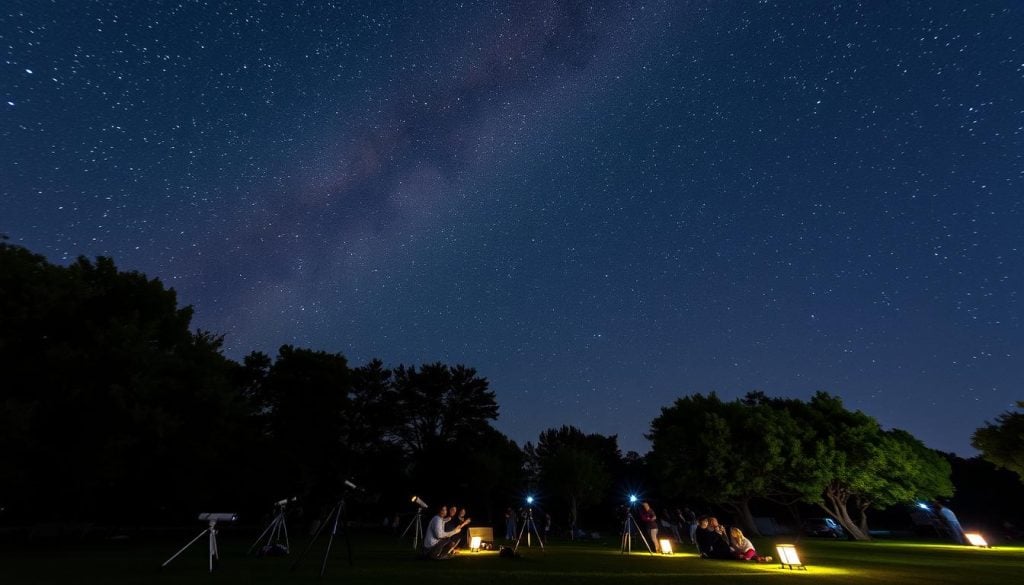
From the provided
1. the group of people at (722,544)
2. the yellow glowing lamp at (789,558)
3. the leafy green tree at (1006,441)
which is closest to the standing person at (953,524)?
the leafy green tree at (1006,441)

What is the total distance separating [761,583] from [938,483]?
2013 inches

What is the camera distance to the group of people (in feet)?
63.0

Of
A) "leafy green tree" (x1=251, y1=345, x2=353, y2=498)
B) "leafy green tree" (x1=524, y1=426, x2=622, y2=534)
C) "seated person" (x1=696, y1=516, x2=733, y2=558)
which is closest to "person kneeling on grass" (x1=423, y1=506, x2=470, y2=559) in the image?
"seated person" (x1=696, y1=516, x2=733, y2=558)

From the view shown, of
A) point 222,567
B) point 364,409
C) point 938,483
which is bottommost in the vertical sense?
point 222,567

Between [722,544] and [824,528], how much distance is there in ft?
156

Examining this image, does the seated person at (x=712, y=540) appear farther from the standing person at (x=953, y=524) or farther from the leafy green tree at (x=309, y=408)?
the leafy green tree at (x=309, y=408)

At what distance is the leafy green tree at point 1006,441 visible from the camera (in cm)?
3581

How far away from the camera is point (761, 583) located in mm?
11977

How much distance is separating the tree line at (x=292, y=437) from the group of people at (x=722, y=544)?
13.1 m

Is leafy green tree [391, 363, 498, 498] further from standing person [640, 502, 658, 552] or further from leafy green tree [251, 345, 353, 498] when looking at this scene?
standing person [640, 502, 658, 552]

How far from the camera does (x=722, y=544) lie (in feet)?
64.7

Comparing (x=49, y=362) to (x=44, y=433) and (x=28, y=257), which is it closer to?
(x=44, y=433)

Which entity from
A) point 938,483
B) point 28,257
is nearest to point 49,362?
point 28,257

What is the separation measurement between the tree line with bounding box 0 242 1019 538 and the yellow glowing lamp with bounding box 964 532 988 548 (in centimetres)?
956
